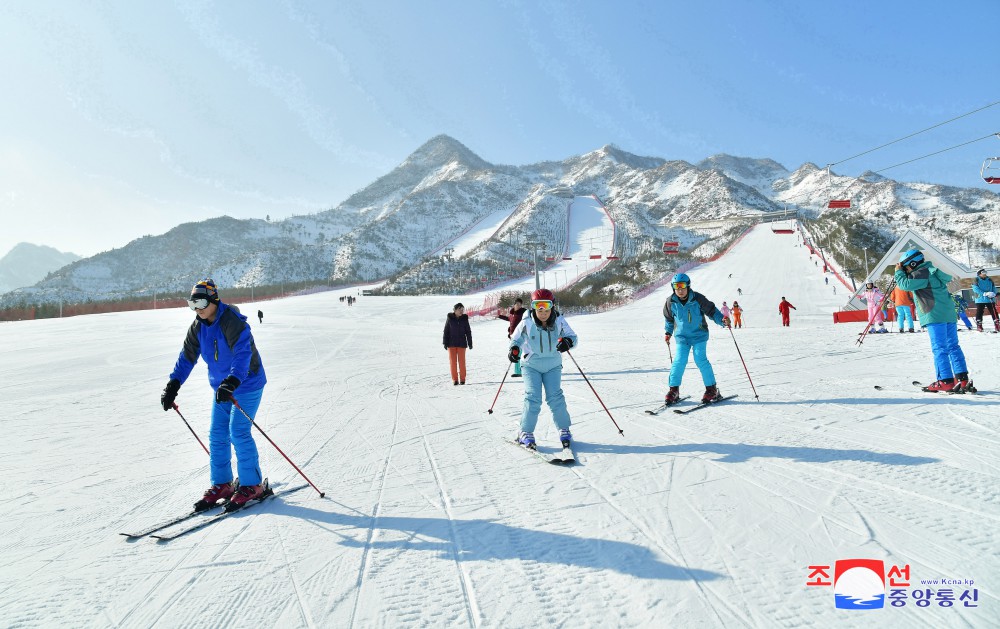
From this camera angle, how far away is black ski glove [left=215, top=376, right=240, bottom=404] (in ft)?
10.7

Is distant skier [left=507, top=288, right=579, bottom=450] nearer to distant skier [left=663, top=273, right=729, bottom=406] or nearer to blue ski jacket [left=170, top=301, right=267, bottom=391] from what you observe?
distant skier [left=663, top=273, right=729, bottom=406]

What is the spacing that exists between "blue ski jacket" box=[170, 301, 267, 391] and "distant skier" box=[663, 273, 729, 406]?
15.2ft

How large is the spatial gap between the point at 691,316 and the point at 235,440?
5.13m

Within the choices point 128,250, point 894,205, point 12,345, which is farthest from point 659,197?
point 12,345

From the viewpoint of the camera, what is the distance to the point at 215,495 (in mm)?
3686

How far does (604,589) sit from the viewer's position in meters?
2.39

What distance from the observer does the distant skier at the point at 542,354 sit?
14.8 ft

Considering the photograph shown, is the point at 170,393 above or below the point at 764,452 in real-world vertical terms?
above

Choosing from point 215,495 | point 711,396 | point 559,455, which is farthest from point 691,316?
point 215,495

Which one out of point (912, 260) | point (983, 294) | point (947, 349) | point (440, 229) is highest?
point (440, 229)

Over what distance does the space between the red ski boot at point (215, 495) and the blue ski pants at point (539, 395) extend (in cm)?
256

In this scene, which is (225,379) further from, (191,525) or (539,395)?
(539,395)

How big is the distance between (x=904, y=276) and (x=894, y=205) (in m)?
194

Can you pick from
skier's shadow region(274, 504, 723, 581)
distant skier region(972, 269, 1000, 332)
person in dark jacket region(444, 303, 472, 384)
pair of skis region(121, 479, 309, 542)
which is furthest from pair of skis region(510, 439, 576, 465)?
distant skier region(972, 269, 1000, 332)
